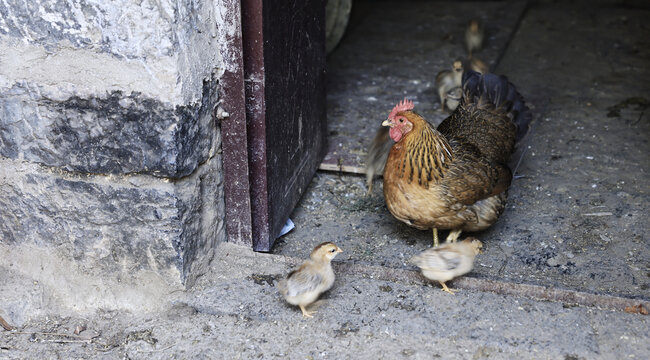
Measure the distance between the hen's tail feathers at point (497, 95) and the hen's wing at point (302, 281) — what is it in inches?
69.1

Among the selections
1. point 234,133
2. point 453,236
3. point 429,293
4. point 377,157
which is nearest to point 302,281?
point 429,293

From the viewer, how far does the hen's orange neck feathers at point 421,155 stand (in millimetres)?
3568

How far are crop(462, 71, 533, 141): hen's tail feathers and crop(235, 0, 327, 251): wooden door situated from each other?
93 cm

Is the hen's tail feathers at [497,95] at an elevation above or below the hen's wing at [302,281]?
above

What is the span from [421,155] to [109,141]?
154 centimetres

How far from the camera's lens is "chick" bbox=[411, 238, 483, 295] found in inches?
128

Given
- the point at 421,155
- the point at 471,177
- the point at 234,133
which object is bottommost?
the point at 471,177

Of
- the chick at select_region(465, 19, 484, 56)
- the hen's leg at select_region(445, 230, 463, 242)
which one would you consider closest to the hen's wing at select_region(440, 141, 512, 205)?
the hen's leg at select_region(445, 230, 463, 242)

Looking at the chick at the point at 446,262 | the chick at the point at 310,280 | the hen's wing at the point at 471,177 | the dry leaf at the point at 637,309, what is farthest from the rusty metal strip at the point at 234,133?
the dry leaf at the point at 637,309

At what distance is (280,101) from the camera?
3.51m

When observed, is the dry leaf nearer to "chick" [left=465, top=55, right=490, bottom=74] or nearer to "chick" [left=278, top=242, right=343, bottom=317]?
"chick" [left=278, top=242, right=343, bottom=317]

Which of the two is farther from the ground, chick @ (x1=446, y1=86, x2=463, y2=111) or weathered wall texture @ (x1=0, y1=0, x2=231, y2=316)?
weathered wall texture @ (x1=0, y1=0, x2=231, y2=316)

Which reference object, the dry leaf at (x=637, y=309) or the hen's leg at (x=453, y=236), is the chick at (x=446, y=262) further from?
the dry leaf at (x=637, y=309)

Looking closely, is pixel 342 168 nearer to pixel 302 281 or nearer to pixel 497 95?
pixel 497 95
